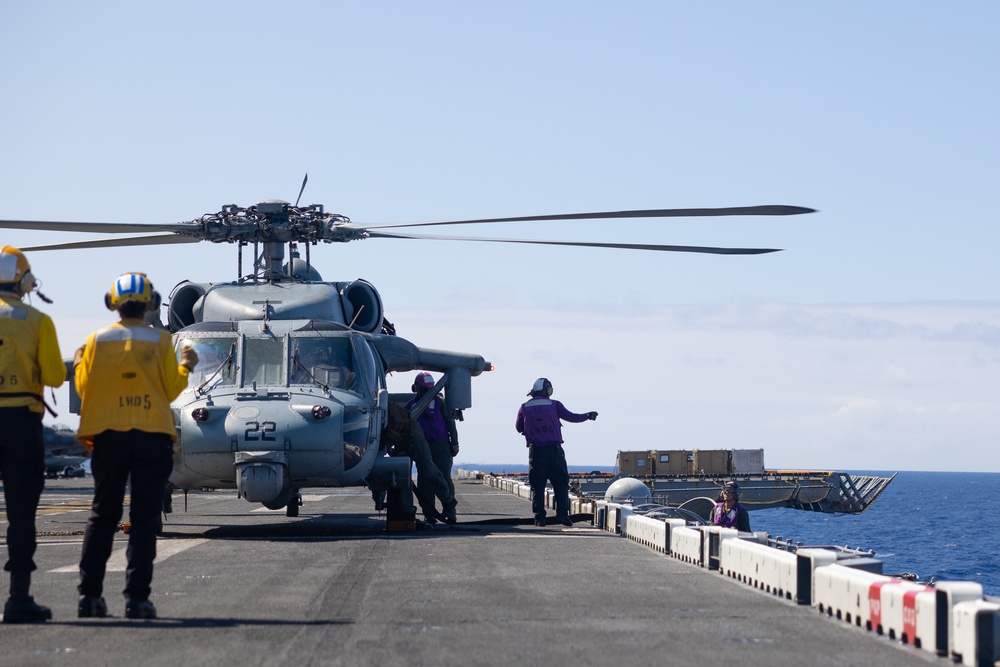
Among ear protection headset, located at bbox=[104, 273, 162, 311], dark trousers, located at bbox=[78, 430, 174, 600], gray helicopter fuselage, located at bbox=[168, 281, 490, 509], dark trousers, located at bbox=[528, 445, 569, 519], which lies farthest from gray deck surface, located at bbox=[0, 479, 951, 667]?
dark trousers, located at bbox=[528, 445, 569, 519]

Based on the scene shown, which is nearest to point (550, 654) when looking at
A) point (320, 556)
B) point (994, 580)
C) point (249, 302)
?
point (320, 556)

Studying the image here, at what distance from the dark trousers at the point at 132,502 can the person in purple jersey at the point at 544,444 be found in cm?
990

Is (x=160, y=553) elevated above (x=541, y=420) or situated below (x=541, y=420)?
below

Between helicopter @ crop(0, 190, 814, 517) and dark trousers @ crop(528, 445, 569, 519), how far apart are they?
190 centimetres

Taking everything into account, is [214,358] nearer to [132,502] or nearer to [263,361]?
[263,361]

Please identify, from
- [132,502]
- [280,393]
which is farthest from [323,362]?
[132,502]

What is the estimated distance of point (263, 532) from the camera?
52.0 feet

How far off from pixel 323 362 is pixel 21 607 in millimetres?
8525

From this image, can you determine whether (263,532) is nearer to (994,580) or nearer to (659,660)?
(659,660)

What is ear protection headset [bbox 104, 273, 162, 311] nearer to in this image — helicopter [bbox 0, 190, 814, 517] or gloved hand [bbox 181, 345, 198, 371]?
gloved hand [bbox 181, 345, 198, 371]

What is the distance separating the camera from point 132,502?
7852mm

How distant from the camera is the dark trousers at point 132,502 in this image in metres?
7.63

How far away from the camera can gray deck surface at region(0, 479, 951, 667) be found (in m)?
6.18

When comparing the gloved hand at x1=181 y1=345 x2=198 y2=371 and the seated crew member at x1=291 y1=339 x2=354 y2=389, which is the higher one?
the seated crew member at x1=291 y1=339 x2=354 y2=389
